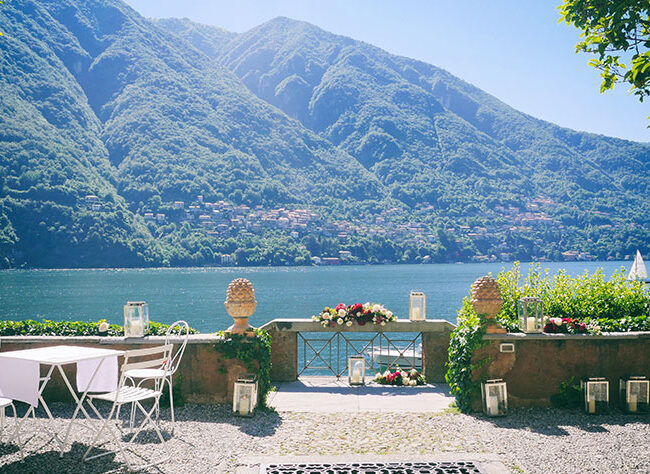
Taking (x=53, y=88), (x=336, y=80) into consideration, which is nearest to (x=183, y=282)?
(x=53, y=88)

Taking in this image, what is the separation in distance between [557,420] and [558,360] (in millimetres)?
826

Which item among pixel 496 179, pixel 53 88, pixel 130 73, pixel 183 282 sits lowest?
pixel 183 282

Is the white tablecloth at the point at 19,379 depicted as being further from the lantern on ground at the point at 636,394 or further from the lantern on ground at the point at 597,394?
the lantern on ground at the point at 636,394

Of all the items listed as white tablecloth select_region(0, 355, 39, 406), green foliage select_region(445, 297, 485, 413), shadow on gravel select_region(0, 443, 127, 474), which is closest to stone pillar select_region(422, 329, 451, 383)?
green foliage select_region(445, 297, 485, 413)

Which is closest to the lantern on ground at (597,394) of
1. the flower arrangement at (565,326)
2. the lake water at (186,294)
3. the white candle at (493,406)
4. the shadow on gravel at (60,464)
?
the flower arrangement at (565,326)

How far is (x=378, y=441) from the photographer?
18.2 feet

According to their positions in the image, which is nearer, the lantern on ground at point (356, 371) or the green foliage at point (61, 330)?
the green foliage at point (61, 330)

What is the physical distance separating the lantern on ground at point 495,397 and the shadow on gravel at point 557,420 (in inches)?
3.3

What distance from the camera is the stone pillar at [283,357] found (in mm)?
8391

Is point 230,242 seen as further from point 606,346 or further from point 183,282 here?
point 606,346

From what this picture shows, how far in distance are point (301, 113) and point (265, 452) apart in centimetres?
16462

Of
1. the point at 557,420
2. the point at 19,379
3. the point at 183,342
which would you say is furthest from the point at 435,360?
the point at 19,379

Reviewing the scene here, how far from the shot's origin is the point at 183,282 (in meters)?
81.8

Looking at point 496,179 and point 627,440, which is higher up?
point 496,179
